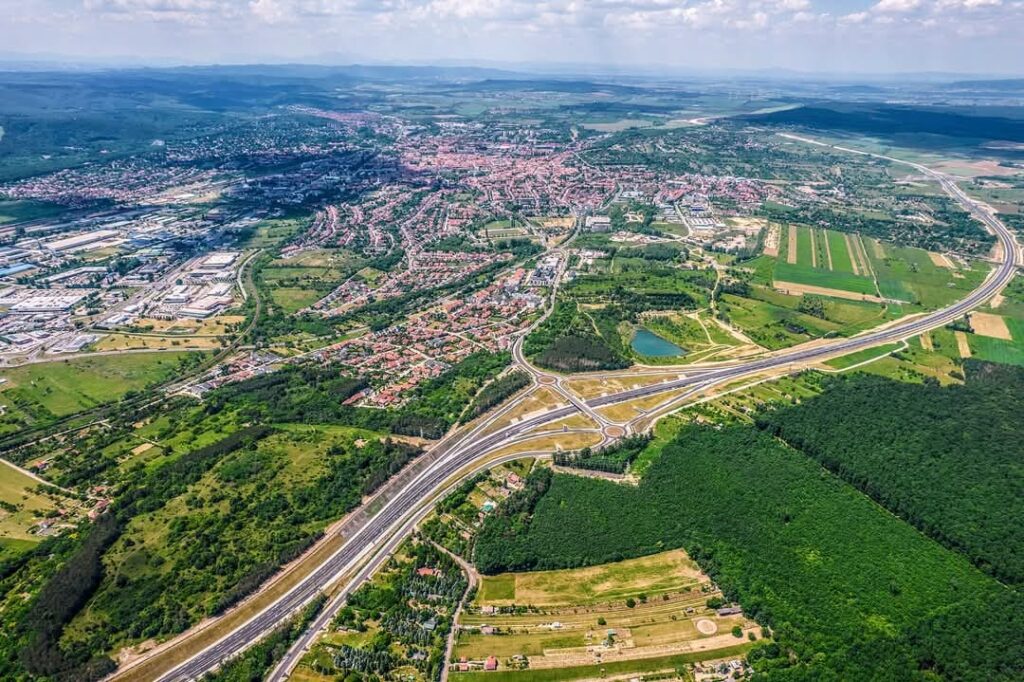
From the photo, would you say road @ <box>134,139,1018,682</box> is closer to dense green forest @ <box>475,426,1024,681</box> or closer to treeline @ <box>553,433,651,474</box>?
treeline @ <box>553,433,651,474</box>

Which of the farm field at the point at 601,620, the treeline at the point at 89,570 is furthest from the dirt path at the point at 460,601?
the treeline at the point at 89,570

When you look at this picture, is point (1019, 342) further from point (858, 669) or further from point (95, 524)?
point (95, 524)

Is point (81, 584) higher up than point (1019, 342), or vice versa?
point (1019, 342)

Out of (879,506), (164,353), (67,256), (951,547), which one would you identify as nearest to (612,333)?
(879,506)

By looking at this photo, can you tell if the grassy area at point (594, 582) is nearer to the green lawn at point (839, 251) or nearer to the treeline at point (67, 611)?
the treeline at point (67, 611)

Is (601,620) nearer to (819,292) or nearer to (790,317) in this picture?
(790,317)

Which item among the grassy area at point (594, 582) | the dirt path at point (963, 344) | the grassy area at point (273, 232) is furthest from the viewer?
the grassy area at point (273, 232)
